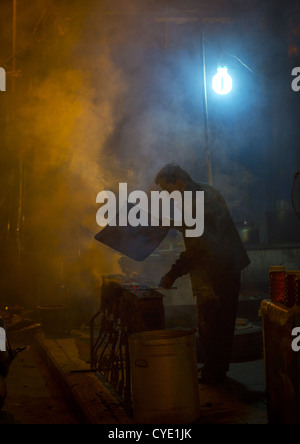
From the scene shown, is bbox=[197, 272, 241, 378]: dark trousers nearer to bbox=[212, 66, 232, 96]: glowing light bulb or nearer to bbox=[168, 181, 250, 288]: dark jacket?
bbox=[168, 181, 250, 288]: dark jacket

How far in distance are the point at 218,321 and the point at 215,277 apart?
1.62ft

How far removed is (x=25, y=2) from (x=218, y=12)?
4.78m

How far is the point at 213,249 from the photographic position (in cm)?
562

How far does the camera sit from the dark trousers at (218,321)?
18.2ft

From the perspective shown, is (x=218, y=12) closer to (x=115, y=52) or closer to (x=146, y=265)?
(x=115, y=52)

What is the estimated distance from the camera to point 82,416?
5.03 m

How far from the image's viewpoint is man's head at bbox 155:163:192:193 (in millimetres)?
5840

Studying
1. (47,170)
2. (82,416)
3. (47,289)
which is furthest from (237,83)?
(82,416)
